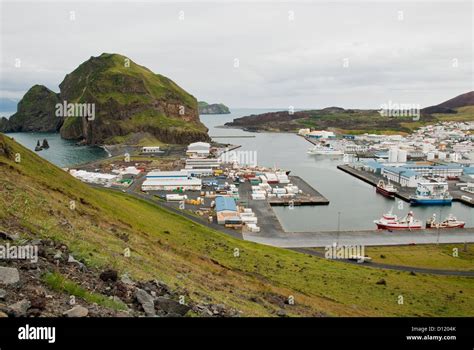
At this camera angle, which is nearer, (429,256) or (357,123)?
(429,256)

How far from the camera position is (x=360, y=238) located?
95.2 feet

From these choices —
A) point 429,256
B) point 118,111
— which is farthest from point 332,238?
point 118,111

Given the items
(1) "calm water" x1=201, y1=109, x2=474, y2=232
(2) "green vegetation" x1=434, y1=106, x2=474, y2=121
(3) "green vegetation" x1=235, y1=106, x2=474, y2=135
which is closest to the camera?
(1) "calm water" x1=201, y1=109, x2=474, y2=232

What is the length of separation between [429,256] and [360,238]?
538cm

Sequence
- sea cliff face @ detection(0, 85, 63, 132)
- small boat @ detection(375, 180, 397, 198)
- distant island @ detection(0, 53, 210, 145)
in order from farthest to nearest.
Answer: sea cliff face @ detection(0, 85, 63, 132), distant island @ detection(0, 53, 210, 145), small boat @ detection(375, 180, 397, 198)

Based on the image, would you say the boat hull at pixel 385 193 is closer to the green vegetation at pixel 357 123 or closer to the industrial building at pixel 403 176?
the industrial building at pixel 403 176

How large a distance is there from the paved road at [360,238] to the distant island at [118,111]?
77.1 m

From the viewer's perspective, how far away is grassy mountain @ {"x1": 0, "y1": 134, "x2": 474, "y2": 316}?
395 inches

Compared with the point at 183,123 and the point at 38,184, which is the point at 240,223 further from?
the point at 183,123

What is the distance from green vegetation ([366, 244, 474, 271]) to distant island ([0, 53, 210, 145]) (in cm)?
8184

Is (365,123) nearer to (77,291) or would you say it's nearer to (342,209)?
(342,209)

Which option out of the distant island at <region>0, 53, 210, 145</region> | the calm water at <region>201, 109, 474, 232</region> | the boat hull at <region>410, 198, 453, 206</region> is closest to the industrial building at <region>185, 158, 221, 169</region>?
the calm water at <region>201, 109, 474, 232</region>

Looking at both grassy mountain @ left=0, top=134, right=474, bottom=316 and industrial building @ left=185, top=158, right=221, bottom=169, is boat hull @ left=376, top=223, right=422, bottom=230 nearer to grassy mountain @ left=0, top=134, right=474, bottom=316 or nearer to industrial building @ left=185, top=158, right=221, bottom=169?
grassy mountain @ left=0, top=134, right=474, bottom=316
